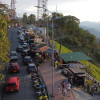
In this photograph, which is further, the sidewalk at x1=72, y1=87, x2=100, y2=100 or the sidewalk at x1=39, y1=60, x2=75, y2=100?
the sidewalk at x1=72, y1=87, x2=100, y2=100

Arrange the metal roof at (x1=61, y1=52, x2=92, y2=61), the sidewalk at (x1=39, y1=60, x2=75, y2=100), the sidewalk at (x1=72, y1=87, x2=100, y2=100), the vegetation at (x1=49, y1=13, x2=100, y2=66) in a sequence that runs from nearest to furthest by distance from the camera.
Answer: the sidewalk at (x1=39, y1=60, x2=75, y2=100) < the sidewalk at (x1=72, y1=87, x2=100, y2=100) < the metal roof at (x1=61, y1=52, x2=92, y2=61) < the vegetation at (x1=49, y1=13, x2=100, y2=66)

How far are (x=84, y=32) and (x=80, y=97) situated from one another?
5802 cm

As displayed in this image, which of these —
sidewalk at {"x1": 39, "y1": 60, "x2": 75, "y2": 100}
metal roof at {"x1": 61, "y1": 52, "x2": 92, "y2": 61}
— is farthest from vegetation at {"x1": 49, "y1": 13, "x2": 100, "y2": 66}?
sidewalk at {"x1": 39, "y1": 60, "x2": 75, "y2": 100}

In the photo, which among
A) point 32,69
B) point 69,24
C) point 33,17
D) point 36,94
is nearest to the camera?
point 36,94

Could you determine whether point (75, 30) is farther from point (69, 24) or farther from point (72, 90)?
point (72, 90)

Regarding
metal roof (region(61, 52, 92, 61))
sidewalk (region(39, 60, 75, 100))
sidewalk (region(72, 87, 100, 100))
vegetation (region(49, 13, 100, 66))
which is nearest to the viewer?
sidewalk (region(39, 60, 75, 100))

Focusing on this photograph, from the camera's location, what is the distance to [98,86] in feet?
61.2

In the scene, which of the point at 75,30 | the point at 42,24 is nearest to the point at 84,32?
the point at 75,30

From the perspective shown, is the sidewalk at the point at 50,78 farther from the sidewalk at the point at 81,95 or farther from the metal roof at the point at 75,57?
the metal roof at the point at 75,57

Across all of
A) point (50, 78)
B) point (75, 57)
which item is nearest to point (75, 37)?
point (75, 57)

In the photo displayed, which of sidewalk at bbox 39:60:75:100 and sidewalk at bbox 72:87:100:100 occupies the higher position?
sidewalk at bbox 39:60:75:100

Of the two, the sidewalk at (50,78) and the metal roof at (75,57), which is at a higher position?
the metal roof at (75,57)

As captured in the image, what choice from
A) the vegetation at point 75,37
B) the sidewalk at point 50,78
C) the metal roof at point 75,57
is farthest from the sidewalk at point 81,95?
the vegetation at point 75,37

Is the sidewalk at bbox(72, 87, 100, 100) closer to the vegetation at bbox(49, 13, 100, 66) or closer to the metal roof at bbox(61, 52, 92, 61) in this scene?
the metal roof at bbox(61, 52, 92, 61)
